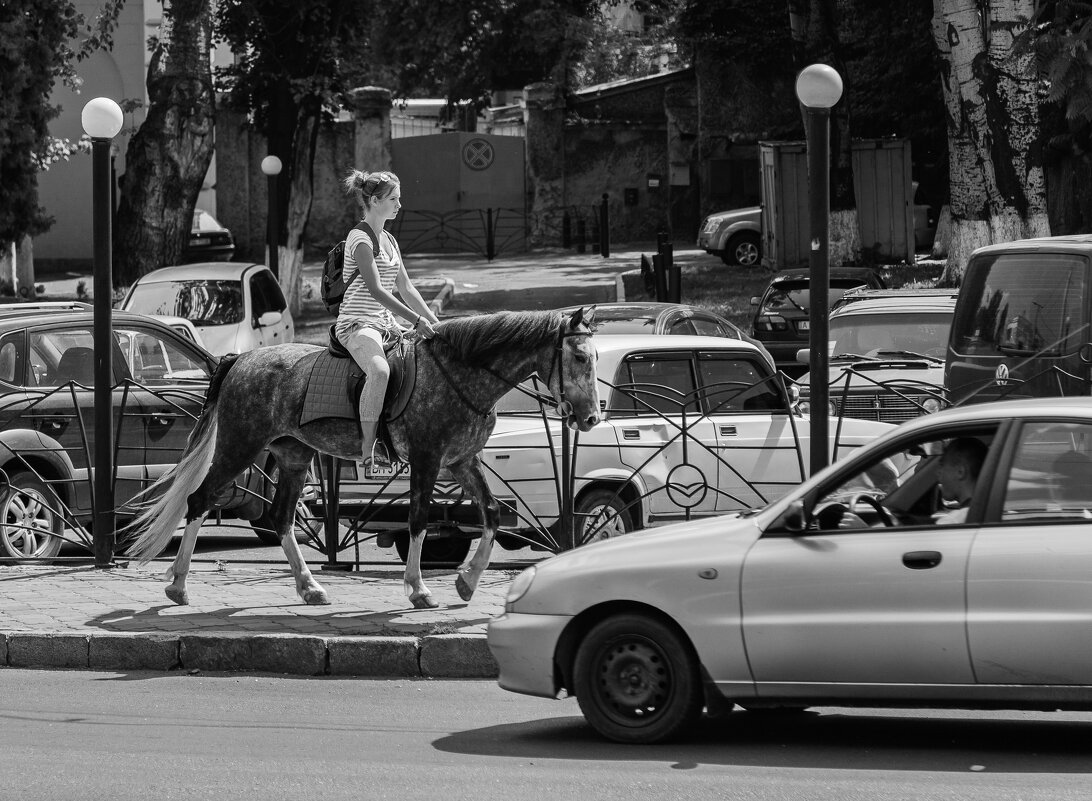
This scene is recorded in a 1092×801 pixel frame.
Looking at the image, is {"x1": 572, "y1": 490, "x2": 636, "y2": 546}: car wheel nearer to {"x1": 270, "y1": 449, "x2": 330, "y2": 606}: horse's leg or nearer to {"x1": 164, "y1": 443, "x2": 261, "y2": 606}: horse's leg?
{"x1": 270, "y1": 449, "x2": 330, "y2": 606}: horse's leg

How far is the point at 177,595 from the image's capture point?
994 centimetres

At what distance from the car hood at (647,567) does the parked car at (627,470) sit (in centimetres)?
387

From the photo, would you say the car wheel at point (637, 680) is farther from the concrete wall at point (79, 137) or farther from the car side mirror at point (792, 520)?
the concrete wall at point (79, 137)

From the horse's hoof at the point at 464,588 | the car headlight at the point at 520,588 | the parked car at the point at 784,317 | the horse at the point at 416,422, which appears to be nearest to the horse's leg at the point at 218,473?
the horse at the point at 416,422

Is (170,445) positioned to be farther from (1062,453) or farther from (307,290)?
(307,290)

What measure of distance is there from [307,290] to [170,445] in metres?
20.4

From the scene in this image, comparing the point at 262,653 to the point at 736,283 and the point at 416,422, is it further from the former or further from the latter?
the point at 736,283

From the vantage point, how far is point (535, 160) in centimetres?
4222

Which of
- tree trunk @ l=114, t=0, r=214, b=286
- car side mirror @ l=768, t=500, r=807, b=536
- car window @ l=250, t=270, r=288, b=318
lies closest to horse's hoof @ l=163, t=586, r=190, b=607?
car side mirror @ l=768, t=500, r=807, b=536

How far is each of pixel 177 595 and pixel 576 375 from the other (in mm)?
2949

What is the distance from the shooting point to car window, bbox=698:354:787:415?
1171 centimetres

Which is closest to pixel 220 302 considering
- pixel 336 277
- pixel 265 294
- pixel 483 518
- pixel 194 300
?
pixel 194 300

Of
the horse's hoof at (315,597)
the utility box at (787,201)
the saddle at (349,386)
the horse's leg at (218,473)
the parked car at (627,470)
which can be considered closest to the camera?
the saddle at (349,386)

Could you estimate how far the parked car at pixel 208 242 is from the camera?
35.4 m
